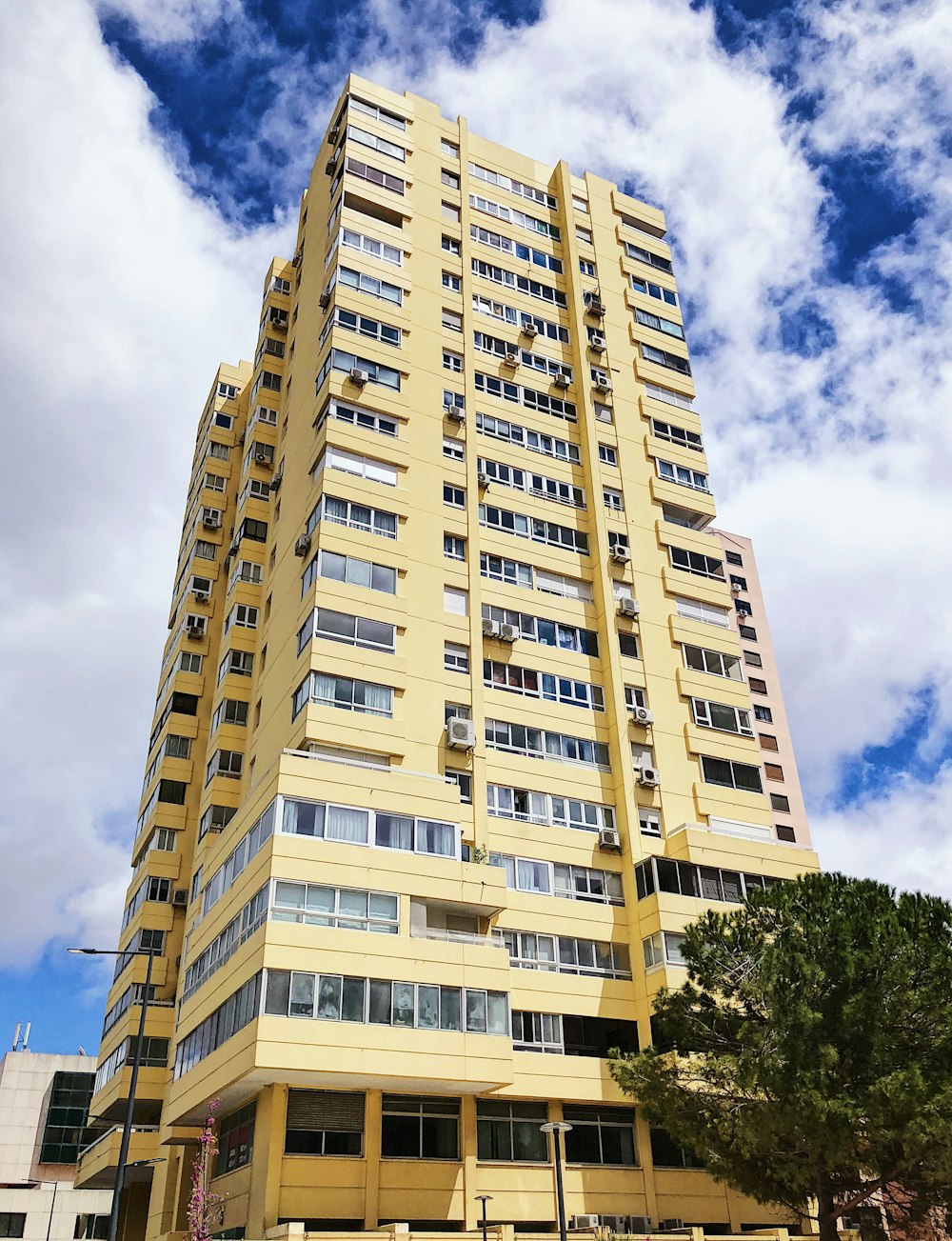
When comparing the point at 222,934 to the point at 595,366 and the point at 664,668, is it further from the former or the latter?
the point at 595,366

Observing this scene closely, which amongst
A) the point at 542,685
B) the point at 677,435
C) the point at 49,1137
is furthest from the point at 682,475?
the point at 49,1137

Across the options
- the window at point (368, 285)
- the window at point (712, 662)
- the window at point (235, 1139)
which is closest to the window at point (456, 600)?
the window at point (712, 662)

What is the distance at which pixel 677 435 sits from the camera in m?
53.1

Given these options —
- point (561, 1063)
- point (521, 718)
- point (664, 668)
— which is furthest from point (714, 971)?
point (664, 668)

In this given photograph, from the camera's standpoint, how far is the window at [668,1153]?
117 feet

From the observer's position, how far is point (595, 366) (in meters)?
52.4

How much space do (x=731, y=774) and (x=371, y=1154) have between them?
21.6m

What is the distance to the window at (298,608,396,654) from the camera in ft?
125

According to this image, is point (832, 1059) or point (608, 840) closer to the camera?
point (832, 1059)

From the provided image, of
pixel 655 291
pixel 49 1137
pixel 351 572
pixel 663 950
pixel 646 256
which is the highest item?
pixel 646 256

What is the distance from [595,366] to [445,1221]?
37162 mm

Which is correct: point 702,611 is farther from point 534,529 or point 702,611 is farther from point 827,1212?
point 827,1212

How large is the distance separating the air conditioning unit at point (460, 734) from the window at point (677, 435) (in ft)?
68.4

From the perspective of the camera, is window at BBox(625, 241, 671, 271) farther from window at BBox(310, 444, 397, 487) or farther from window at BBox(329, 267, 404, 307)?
window at BBox(310, 444, 397, 487)
